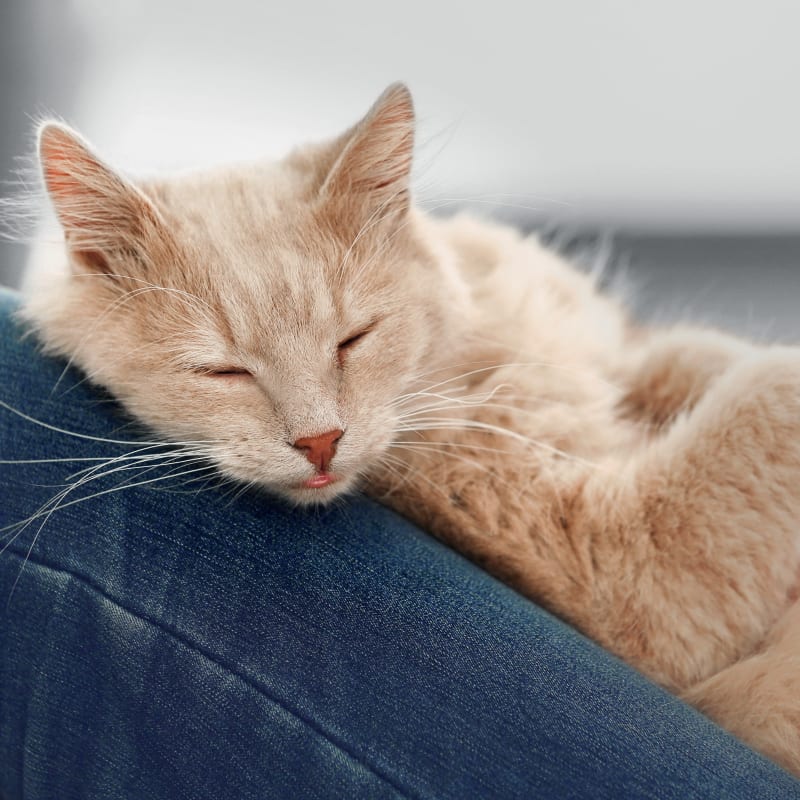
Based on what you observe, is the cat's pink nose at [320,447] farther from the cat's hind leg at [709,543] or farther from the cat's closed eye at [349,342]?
the cat's hind leg at [709,543]

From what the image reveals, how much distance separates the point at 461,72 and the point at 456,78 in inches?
1.0

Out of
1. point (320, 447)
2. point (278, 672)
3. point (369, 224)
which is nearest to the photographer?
point (278, 672)

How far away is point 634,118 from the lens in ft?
9.36

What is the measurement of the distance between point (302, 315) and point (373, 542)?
0.97 ft

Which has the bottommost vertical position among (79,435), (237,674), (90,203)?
(237,674)

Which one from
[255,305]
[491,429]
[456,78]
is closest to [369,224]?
[255,305]

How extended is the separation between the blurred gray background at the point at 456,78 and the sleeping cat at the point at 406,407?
1.40 meters

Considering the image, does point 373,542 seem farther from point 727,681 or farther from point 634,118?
point 634,118

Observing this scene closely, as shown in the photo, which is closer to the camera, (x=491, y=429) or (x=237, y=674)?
(x=237, y=674)

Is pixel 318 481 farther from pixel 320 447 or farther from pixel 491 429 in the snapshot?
pixel 491 429

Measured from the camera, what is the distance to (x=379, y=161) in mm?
1180

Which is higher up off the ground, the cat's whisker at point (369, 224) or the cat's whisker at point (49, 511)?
the cat's whisker at point (369, 224)

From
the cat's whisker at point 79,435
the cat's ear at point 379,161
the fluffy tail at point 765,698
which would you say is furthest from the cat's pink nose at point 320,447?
the fluffy tail at point 765,698

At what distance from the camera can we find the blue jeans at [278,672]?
2.87 ft
